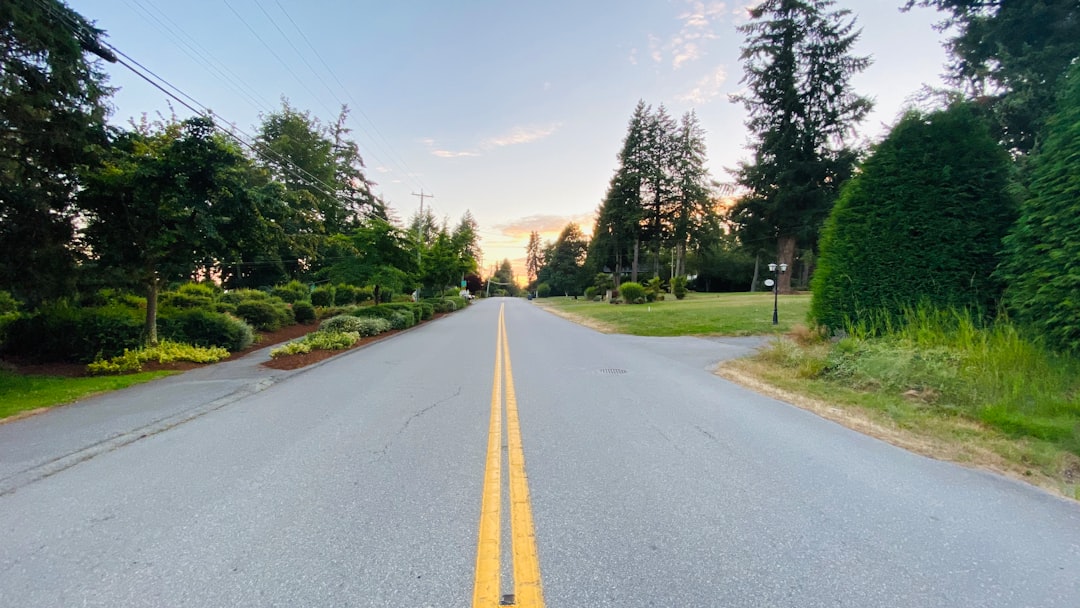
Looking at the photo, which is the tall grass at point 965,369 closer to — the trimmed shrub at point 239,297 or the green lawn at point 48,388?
the green lawn at point 48,388

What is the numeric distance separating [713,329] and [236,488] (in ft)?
50.8

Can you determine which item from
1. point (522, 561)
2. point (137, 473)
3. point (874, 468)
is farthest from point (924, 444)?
point (137, 473)

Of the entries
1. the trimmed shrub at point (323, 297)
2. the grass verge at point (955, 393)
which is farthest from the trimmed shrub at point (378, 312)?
the grass verge at point (955, 393)

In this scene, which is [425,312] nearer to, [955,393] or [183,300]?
[183,300]

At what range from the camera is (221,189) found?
31.4 ft

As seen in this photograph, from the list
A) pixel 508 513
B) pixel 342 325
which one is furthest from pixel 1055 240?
pixel 342 325

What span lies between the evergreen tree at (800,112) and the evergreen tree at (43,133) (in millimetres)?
32235

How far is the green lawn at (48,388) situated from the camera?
6215 mm

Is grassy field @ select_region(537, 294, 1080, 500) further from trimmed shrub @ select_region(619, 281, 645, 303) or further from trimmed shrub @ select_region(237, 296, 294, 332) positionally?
trimmed shrub @ select_region(619, 281, 645, 303)

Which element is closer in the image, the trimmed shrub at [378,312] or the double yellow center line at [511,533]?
the double yellow center line at [511,533]

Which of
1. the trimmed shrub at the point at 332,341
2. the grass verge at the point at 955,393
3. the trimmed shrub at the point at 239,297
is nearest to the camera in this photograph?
the grass verge at the point at 955,393

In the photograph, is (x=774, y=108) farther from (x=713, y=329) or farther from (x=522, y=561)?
(x=522, y=561)

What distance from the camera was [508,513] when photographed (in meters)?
3.03

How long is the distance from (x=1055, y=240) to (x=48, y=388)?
14713mm
